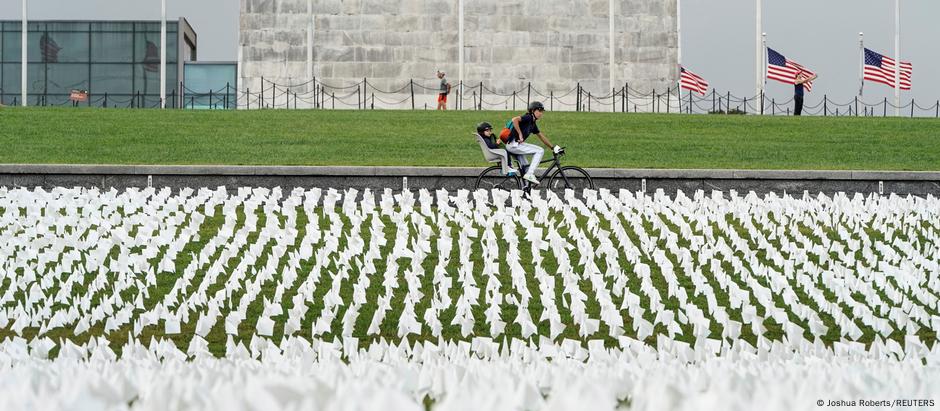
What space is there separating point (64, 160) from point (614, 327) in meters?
12.3

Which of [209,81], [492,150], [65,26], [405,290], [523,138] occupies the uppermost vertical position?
[65,26]

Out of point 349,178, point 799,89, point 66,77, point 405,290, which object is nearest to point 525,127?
point 349,178

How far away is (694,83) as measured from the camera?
35531 millimetres

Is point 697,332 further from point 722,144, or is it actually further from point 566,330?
point 722,144

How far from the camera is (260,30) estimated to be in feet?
139

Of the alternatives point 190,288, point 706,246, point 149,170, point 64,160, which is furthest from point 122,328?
point 64,160

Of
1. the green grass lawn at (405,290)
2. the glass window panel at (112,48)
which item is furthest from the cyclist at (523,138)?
the glass window panel at (112,48)

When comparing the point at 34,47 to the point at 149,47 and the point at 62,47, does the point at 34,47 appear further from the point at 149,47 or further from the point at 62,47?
the point at 149,47

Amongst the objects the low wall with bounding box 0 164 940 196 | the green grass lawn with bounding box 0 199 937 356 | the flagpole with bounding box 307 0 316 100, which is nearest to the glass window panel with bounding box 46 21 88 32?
the flagpole with bounding box 307 0 316 100

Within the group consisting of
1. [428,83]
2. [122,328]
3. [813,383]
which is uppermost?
[428,83]

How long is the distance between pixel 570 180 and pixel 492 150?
44.5 inches

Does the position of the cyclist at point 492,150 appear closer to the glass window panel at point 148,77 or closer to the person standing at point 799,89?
the person standing at point 799,89

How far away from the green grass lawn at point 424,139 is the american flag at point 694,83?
9.19 metres

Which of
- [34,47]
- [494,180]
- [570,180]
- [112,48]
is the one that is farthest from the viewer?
[112,48]
